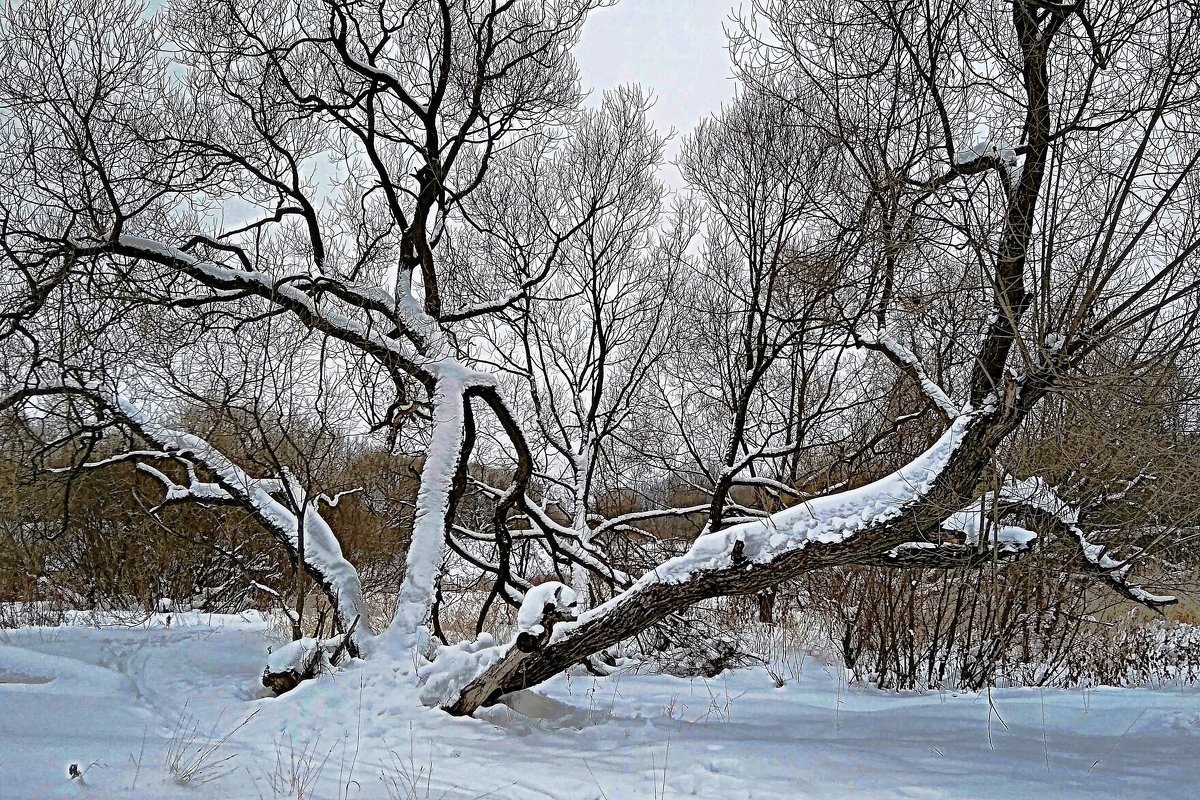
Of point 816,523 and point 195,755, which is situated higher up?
point 816,523

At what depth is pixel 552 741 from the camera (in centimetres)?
443

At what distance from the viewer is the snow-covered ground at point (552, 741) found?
11.0 ft

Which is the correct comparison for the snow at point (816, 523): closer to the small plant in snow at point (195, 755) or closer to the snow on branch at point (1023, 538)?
the snow on branch at point (1023, 538)

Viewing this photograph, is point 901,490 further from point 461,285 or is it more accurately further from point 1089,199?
point 461,285

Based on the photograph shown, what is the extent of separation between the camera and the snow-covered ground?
11.0 feet

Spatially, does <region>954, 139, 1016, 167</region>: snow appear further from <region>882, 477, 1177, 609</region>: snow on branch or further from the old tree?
<region>882, 477, 1177, 609</region>: snow on branch

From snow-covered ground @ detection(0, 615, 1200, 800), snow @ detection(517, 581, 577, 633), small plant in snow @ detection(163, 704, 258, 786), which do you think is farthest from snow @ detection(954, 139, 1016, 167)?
small plant in snow @ detection(163, 704, 258, 786)

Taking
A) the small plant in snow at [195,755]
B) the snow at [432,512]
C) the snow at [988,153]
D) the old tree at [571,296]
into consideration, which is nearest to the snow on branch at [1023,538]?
the old tree at [571,296]

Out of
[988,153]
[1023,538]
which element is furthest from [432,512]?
[988,153]

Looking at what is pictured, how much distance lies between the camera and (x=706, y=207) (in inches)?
470

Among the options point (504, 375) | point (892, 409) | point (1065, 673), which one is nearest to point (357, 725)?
point (892, 409)

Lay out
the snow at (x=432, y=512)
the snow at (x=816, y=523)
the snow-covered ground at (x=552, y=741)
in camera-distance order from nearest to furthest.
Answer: the snow-covered ground at (x=552, y=741)
the snow at (x=816, y=523)
the snow at (x=432, y=512)

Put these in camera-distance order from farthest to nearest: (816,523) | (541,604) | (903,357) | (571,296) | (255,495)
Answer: (571,296), (255,495), (903,357), (541,604), (816,523)

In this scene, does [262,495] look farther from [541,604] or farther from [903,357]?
[903,357]
